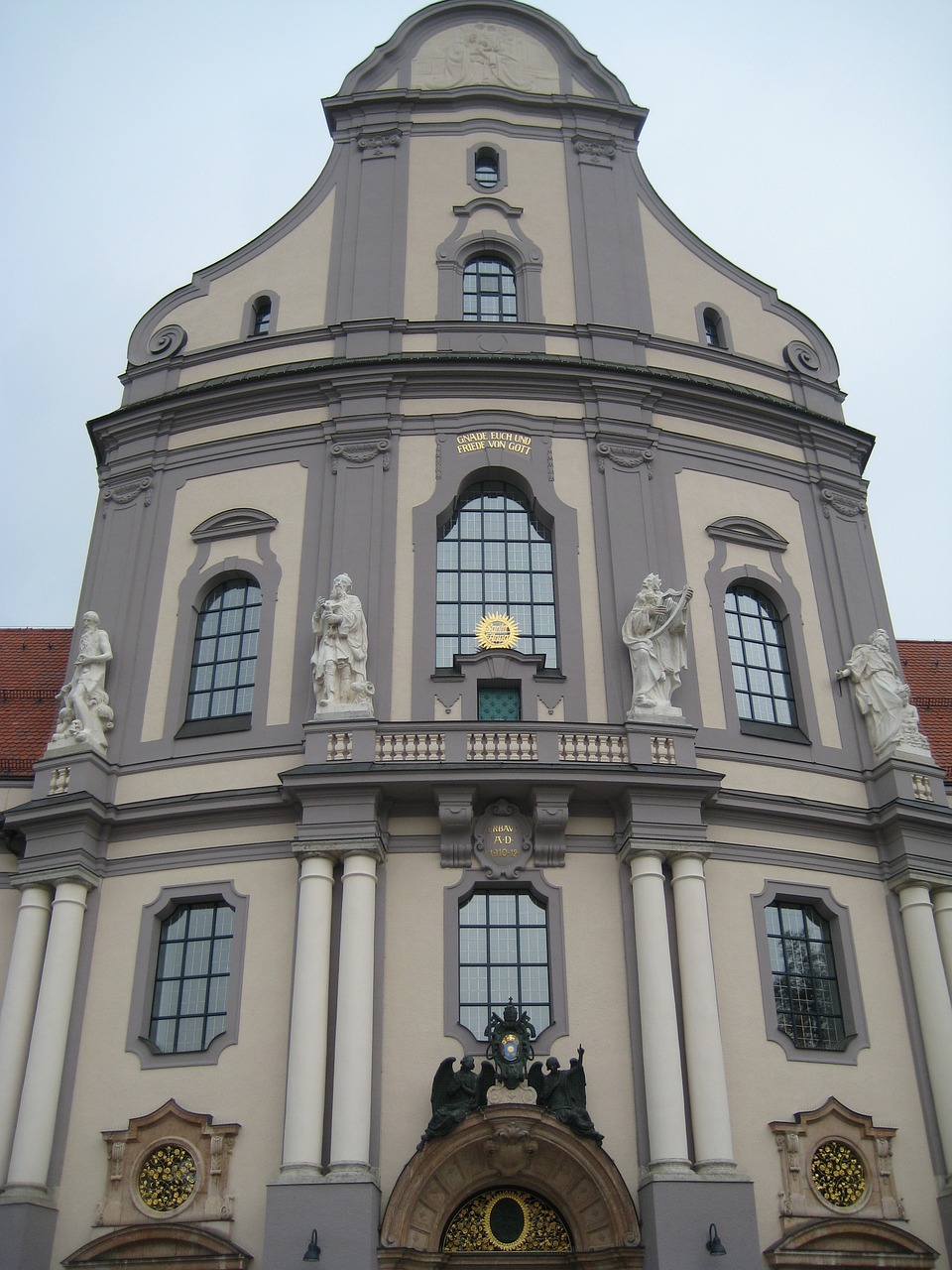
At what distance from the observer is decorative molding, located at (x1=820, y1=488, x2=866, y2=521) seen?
2091 centimetres

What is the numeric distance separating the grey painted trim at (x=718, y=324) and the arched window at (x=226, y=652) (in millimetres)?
8483

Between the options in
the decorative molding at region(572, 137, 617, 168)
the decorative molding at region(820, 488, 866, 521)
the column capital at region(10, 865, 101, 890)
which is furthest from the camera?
the decorative molding at region(572, 137, 617, 168)

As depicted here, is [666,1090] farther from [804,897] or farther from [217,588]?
[217,588]

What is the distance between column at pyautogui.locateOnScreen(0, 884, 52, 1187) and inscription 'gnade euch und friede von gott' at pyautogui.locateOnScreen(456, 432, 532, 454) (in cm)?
849

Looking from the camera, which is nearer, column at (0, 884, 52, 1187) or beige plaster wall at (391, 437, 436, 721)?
column at (0, 884, 52, 1187)

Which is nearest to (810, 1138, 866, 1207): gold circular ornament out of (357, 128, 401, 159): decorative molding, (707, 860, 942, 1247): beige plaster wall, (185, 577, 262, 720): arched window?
(707, 860, 942, 1247): beige plaster wall

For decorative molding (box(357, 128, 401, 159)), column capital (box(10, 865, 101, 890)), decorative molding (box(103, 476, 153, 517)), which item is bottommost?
column capital (box(10, 865, 101, 890))

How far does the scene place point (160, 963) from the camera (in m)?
16.8

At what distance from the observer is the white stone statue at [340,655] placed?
1712cm

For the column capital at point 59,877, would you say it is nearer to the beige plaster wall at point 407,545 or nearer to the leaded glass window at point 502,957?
Answer: the beige plaster wall at point 407,545

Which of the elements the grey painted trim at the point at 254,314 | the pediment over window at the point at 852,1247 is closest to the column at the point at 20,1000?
the pediment over window at the point at 852,1247

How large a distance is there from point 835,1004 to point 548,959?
154 inches

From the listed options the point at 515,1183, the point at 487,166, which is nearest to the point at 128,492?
the point at 487,166

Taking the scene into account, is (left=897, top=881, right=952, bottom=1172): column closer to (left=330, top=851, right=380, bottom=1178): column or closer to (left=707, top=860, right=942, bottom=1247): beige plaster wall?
(left=707, top=860, right=942, bottom=1247): beige plaster wall
